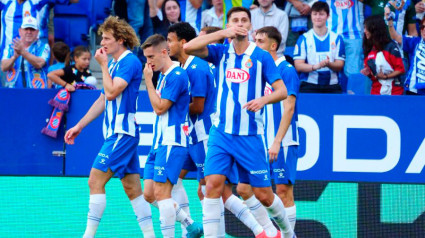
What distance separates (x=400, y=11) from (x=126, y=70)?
19.4 feet

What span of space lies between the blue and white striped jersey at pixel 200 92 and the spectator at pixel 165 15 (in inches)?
169

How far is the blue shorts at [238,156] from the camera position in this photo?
703 cm

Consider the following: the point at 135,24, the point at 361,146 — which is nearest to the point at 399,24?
the point at 361,146

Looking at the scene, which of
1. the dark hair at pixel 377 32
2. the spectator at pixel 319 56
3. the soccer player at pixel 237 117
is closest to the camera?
the soccer player at pixel 237 117

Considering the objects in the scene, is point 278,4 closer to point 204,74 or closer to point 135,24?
point 135,24

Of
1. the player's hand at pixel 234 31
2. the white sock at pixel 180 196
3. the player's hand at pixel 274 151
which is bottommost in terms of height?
the white sock at pixel 180 196

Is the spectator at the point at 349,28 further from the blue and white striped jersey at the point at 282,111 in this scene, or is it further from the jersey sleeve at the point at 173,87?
the jersey sleeve at the point at 173,87

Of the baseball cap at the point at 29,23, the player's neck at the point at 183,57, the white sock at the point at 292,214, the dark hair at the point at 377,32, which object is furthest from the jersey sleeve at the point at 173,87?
the baseball cap at the point at 29,23

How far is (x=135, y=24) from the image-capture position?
1243 centimetres

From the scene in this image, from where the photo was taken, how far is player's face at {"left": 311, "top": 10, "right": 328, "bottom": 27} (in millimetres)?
11516

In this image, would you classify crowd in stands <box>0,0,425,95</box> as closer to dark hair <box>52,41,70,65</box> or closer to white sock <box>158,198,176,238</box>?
dark hair <box>52,41,70,65</box>

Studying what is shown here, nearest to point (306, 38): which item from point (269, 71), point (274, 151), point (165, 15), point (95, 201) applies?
point (165, 15)

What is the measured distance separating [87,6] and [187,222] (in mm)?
5603

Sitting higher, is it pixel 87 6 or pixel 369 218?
pixel 87 6
